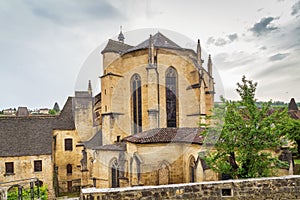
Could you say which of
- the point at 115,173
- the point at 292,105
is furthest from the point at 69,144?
the point at 292,105

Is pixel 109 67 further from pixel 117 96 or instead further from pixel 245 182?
pixel 245 182

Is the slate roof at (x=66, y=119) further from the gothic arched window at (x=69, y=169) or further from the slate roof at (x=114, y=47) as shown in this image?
the slate roof at (x=114, y=47)

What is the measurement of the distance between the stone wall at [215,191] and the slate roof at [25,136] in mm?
19170

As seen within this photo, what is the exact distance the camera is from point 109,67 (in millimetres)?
23812

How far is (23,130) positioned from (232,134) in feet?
68.7

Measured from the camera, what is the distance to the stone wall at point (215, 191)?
614 cm

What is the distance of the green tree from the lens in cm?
1040

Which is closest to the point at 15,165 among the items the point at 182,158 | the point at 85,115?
the point at 85,115

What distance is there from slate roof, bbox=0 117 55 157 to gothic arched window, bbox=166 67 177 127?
1152 cm

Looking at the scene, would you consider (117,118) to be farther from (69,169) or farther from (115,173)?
(69,169)

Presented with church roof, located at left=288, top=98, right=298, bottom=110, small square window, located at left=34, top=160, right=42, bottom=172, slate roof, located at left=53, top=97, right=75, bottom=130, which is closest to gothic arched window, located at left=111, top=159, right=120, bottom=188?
small square window, located at left=34, top=160, right=42, bottom=172

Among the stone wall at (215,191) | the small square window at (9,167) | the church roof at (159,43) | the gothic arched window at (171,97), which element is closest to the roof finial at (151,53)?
the church roof at (159,43)

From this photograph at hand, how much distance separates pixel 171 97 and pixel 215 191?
16.8 meters

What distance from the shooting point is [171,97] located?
2311cm
